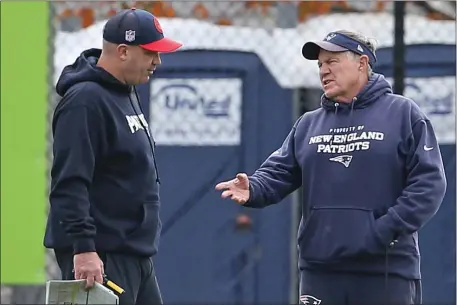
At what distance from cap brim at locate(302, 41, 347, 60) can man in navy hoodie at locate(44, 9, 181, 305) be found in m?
0.55

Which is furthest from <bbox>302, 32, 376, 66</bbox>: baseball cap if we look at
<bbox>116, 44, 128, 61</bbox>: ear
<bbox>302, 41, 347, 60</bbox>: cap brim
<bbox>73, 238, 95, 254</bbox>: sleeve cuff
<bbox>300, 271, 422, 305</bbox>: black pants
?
<bbox>73, 238, 95, 254</bbox>: sleeve cuff

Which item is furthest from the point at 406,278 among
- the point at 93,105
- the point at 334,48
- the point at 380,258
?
the point at 93,105

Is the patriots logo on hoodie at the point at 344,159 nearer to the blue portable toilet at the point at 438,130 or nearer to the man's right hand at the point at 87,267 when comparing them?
the man's right hand at the point at 87,267

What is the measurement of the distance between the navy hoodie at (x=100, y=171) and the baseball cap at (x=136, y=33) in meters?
0.15

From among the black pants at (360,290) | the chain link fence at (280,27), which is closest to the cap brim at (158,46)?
the black pants at (360,290)

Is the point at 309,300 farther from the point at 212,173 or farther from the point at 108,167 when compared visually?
the point at 212,173

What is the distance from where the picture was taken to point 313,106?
22.8 feet

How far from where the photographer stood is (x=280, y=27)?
691 cm

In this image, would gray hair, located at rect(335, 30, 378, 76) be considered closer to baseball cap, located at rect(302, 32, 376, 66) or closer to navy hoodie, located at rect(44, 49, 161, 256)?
baseball cap, located at rect(302, 32, 376, 66)

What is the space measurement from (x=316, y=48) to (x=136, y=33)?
2.50ft

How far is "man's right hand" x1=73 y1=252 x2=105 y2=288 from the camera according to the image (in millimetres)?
4195

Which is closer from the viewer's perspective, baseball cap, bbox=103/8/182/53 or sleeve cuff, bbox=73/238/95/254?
sleeve cuff, bbox=73/238/95/254

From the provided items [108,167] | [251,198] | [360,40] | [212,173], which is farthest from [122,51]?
[212,173]

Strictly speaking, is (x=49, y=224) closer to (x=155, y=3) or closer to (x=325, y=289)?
(x=325, y=289)
